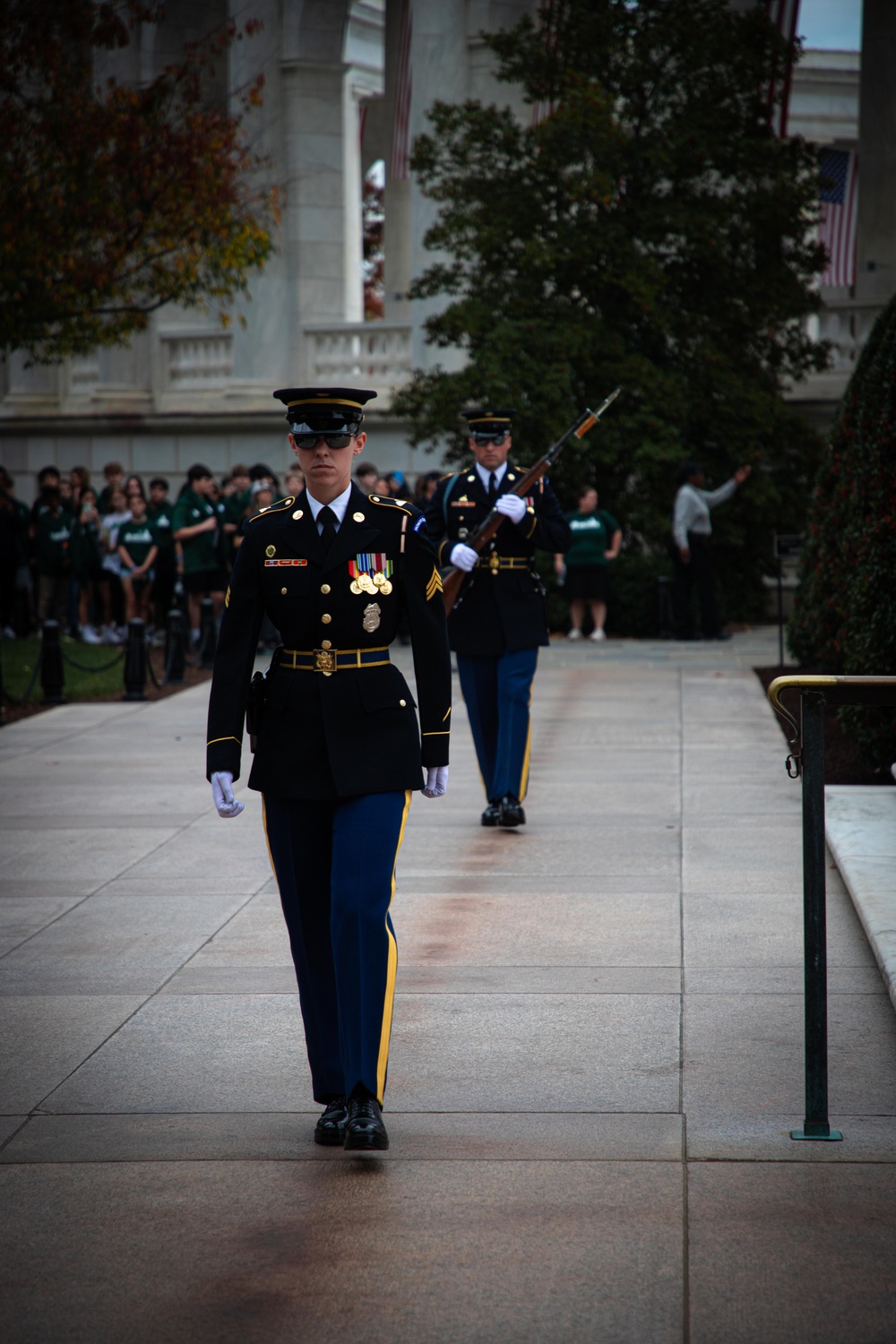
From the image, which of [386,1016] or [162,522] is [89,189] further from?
[386,1016]

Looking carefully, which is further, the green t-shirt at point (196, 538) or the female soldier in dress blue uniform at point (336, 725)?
the green t-shirt at point (196, 538)

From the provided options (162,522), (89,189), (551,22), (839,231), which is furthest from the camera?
(839,231)

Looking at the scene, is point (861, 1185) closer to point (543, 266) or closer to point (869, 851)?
point (869, 851)

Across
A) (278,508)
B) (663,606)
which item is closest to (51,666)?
(663,606)

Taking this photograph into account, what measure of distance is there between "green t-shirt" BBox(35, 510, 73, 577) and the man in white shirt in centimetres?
721

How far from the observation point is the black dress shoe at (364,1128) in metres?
4.23

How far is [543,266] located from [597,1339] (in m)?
16.4

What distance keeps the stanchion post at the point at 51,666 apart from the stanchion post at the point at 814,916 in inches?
420

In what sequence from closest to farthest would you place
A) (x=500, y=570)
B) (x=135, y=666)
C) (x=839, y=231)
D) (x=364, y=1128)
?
(x=364, y=1128) < (x=500, y=570) < (x=135, y=666) < (x=839, y=231)

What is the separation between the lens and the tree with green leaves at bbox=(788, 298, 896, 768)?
904 centimetres

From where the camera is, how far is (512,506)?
8102 mm

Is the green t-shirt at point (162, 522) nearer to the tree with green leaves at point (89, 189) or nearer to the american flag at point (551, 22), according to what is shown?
the tree with green leaves at point (89, 189)

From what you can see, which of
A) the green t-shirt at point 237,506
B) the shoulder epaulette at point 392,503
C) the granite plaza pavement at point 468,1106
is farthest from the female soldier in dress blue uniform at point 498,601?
the green t-shirt at point 237,506

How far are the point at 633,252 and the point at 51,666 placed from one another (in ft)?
28.8
